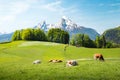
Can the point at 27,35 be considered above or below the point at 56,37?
above

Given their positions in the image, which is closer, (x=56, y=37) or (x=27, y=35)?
(x=27, y=35)

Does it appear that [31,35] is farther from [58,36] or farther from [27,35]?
[58,36]

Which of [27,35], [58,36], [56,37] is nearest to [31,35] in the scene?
[27,35]

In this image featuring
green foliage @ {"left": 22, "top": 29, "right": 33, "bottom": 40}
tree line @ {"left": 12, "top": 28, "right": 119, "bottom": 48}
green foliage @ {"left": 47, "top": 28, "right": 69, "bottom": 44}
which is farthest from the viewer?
green foliage @ {"left": 47, "top": 28, "right": 69, "bottom": 44}

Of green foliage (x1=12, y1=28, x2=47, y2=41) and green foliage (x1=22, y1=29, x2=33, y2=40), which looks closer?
green foliage (x1=22, y1=29, x2=33, y2=40)

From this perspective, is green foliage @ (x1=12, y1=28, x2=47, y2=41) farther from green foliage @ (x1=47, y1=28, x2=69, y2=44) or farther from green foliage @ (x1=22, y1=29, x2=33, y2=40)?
green foliage @ (x1=47, y1=28, x2=69, y2=44)

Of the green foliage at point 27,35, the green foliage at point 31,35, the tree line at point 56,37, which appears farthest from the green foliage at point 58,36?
the green foliage at point 27,35

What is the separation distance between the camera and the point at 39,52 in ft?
304

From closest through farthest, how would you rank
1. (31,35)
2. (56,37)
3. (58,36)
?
1. (31,35)
2. (56,37)
3. (58,36)

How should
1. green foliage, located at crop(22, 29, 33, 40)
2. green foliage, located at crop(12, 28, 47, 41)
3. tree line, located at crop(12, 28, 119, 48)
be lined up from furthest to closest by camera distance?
tree line, located at crop(12, 28, 119, 48) < green foliage, located at crop(12, 28, 47, 41) < green foliage, located at crop(22, 29, 33, 40)

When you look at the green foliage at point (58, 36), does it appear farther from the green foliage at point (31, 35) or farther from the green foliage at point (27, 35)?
the green foliage at point (27, 35)

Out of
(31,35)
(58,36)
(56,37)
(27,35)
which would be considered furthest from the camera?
(58,36)

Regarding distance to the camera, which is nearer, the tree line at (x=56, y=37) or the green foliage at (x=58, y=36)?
the tree line at (x=56, y=37)

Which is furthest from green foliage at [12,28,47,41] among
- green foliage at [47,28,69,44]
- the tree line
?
green foliage at [47,28,69,44]
